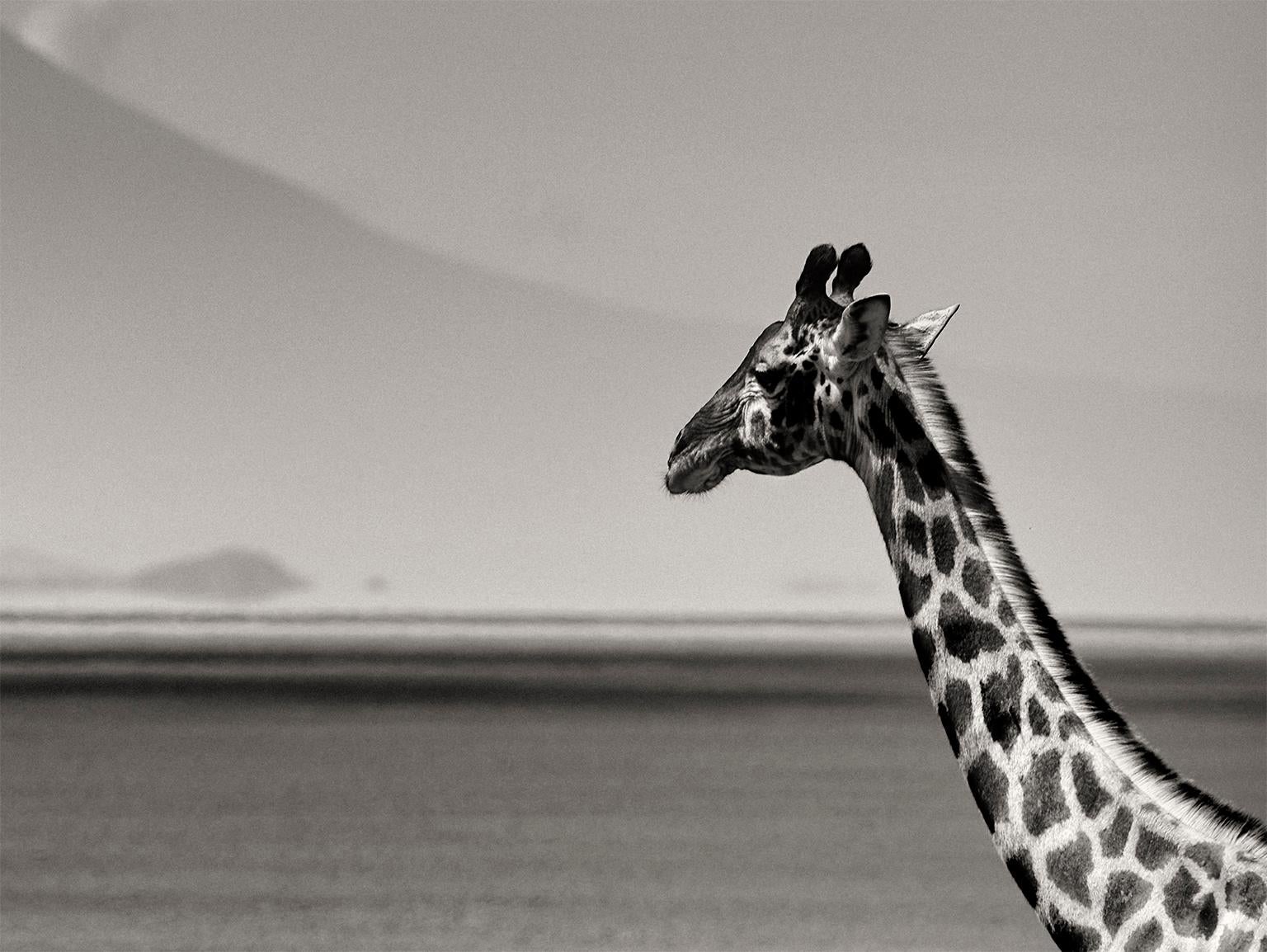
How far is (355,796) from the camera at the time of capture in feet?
79.0

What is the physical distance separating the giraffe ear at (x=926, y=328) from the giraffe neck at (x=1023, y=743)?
0.10 m

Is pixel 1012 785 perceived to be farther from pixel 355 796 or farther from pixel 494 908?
pixel 355 796

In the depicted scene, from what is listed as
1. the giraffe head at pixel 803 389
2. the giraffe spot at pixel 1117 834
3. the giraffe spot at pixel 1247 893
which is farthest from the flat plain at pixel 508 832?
the giraffe spot at pixel 1247 893

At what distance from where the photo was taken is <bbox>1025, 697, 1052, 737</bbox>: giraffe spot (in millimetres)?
4586

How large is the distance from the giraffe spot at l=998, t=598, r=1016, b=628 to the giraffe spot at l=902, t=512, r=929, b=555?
10.3 inches

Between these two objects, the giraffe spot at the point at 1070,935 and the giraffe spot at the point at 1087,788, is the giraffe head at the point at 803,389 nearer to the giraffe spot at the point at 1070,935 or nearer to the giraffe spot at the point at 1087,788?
the giraffe spot at the point at 1087,788

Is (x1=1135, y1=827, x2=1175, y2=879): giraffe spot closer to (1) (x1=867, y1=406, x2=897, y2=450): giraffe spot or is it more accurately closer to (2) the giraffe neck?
(2) the giraffe neck

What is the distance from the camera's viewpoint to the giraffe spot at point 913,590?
4898 mm

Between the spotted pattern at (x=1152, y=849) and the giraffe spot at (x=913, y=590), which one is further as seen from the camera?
the giraffe spot at (x=913, y=590)

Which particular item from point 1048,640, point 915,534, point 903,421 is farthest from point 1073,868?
point 903,421

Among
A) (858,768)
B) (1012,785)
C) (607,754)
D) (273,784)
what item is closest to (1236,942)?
(1012,785)

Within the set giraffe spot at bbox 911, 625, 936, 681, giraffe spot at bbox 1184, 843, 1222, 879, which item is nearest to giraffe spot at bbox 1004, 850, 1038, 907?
giraffe spot at bbox 1184, 843, 1222, 879

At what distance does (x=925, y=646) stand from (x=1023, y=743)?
41 centimetres

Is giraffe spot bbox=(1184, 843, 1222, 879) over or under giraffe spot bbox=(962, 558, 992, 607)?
under
